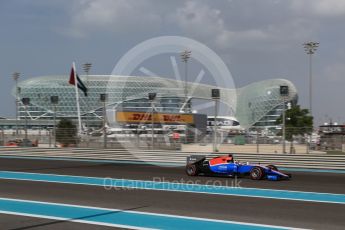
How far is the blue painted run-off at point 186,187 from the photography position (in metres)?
11.3

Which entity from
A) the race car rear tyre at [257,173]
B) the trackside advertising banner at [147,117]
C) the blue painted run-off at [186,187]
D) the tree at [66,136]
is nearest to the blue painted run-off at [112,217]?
the blue painted run-off at [186,187]

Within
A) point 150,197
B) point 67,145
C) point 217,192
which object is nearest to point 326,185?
point 217,192

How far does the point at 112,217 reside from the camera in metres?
8.59

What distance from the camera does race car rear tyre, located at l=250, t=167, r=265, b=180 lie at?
590 inches

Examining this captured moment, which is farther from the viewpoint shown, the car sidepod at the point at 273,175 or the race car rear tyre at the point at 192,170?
the race car rear tyre at the point at 192,170

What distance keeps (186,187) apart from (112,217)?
4674 millimetres

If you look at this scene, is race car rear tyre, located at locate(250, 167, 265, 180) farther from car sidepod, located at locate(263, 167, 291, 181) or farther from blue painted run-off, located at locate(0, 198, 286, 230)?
blue painted run-off, located at locate(0, 198, 286, 230)

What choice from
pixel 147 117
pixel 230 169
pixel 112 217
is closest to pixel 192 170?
pixel 230 169

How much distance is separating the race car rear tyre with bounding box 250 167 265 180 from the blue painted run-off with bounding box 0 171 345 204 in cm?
220

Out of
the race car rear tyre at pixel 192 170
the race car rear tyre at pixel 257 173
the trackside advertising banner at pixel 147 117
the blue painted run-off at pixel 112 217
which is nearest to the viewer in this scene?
the blue painted run-off at pixel 112 217

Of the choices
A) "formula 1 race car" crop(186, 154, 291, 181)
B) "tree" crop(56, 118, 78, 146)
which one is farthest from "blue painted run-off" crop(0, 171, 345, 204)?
"tree" crop(56, 118, 78, 146)

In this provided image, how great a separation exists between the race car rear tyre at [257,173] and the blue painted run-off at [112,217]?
265 inches

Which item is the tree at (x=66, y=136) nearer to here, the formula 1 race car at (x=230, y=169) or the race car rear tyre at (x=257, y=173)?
the formula 1 race car at (x=230, y=169)

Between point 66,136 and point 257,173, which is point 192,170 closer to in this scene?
point 257,173
